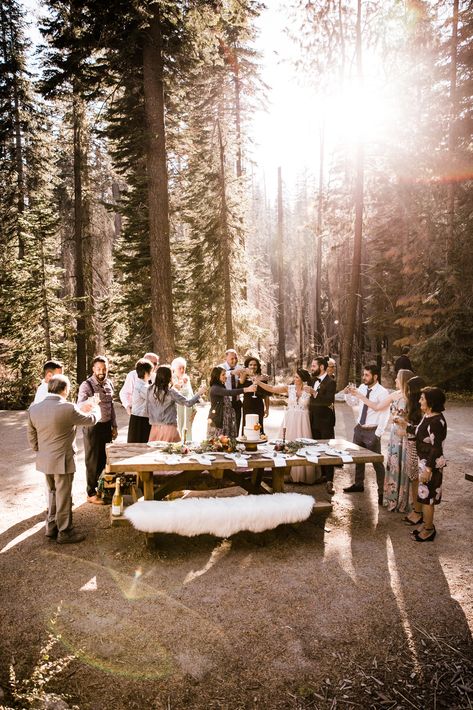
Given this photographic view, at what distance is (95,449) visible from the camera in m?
6.84

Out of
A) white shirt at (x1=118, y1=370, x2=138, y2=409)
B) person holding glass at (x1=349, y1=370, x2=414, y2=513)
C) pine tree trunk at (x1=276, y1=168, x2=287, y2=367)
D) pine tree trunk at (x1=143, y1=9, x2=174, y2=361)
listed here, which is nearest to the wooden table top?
person holding glass at (x1=349, y1=370, x2=414, y2=513)

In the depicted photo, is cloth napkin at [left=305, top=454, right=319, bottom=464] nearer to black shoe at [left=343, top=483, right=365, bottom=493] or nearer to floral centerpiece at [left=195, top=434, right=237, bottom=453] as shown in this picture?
floral centerpiece at [left=195, top=434, right=237, bottom=453]

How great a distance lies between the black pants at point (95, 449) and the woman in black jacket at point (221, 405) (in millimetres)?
1740

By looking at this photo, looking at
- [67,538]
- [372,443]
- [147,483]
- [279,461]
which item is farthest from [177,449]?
[372,443]

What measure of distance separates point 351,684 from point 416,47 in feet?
69.5

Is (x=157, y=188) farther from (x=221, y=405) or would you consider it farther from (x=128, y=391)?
(x=221, y=405)

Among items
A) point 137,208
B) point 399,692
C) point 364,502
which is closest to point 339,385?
point 137,208

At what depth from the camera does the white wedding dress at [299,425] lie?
7477 mm

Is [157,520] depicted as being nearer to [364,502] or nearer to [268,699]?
[268,699]

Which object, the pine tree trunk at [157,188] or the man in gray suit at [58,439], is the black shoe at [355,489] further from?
the pine tree trunk at [157,188]

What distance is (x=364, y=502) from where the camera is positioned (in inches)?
269

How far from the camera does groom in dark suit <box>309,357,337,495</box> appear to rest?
7.38 m

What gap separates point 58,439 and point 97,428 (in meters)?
1.55

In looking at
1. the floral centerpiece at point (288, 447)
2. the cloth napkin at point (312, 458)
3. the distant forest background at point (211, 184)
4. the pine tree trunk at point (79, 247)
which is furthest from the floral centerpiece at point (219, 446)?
the pine tree trunk at point (79, 247)
